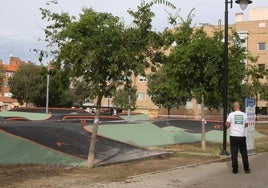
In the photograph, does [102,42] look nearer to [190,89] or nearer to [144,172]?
[144,172]

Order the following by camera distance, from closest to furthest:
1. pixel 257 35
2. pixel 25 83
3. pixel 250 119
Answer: pixel 250 119, pixel 25 83, pixel 257 35

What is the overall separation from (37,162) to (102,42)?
158 inches

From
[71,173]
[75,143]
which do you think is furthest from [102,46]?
[75,143]

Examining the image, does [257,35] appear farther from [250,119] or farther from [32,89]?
[250,119]

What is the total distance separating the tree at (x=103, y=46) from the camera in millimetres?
10867

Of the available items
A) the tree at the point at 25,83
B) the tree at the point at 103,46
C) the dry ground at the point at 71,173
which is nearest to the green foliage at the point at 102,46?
the tree at the point at 103,46

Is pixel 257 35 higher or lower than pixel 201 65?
higher

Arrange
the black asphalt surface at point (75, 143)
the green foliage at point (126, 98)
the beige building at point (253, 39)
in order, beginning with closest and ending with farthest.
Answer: the green foliage at point (126, 98), the black asphalt surface at point (75, 143), the beige building at point (253, 39)

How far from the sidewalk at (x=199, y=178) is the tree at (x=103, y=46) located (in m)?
2.40

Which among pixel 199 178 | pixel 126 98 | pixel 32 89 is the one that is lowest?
pixel 199 178

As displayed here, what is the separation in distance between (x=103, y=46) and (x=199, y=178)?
12.3 feet

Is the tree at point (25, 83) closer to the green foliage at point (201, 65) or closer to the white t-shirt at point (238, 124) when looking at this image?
the green foliage at point (201, 65)

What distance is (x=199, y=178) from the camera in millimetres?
11008

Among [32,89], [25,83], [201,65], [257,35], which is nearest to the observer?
[201,65]
